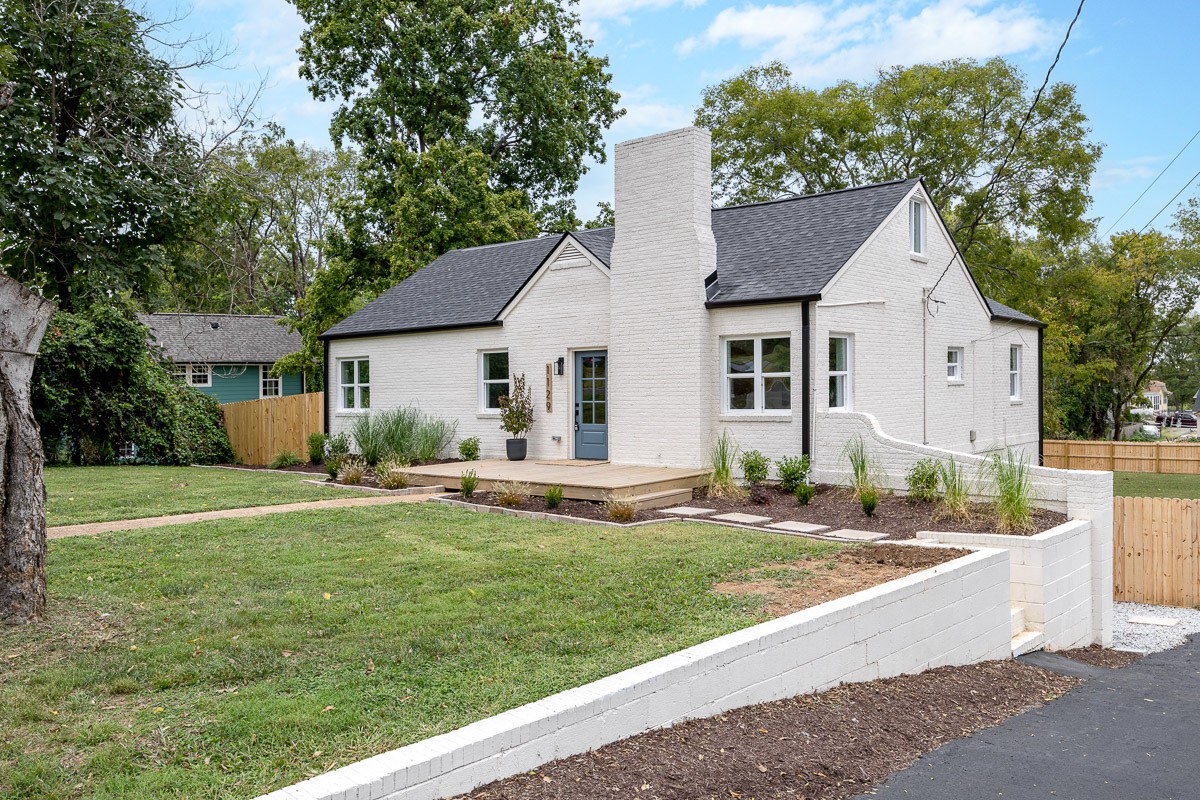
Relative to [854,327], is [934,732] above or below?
below

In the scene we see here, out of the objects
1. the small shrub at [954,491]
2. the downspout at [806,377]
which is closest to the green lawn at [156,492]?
the downspout at [806,377]

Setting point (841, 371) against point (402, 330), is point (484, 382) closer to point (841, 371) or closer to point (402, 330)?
point (402, 330)

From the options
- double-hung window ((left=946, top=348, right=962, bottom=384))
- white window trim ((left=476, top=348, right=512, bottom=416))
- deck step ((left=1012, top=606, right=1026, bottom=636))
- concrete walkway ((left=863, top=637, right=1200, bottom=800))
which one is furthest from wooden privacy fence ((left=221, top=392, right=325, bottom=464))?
concrete walkway ((left=863, top=637, right=1200, bottom=800))

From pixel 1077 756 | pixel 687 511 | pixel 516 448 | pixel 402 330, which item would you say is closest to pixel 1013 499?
pixel 687 511

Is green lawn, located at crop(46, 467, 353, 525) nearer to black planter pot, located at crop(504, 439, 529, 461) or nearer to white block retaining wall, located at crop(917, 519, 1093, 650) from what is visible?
black planter pot, located at crop(504, 439, 529, 461)

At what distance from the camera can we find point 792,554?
888 cm

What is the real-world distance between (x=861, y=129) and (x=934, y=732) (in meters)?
31.2

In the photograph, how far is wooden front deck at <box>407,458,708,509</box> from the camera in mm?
12828

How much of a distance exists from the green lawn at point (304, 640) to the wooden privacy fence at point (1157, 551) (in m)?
7.18

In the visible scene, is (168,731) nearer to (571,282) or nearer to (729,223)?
(571,282)

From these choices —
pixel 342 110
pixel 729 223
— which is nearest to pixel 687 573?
pixel 729 223

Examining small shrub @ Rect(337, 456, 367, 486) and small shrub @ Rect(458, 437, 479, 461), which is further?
small shrub @ Rect(458, 437, 479, 461)

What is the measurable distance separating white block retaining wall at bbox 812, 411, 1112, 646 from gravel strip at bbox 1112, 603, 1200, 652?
56cm

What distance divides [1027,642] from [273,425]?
18859 mm
